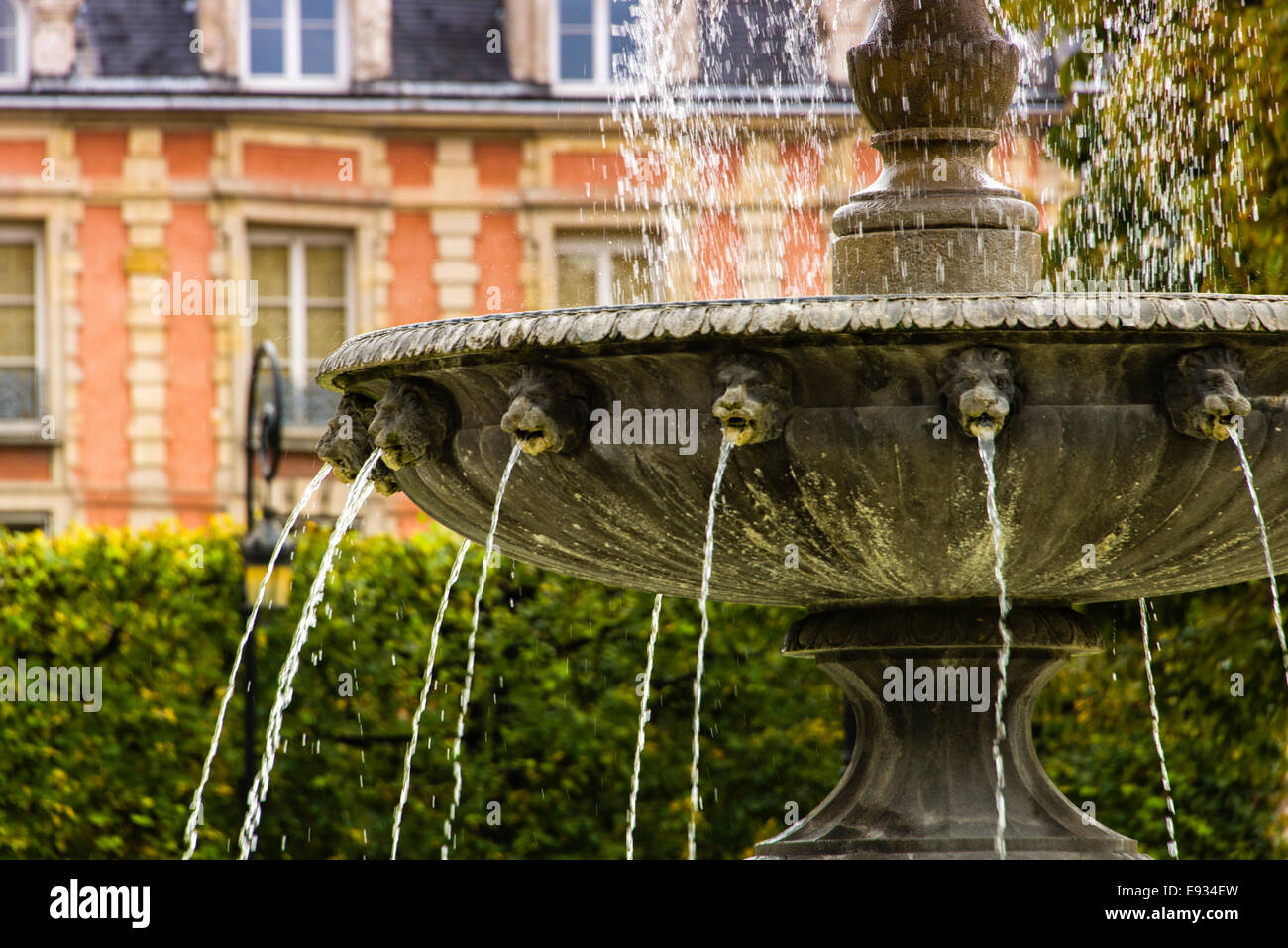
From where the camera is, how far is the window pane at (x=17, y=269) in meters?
21.9

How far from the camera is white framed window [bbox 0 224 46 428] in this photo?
848 inches

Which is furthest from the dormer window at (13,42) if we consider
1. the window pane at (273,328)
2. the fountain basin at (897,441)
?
the fountain basin at (897,441)

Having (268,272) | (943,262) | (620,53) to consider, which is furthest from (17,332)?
(943,262)

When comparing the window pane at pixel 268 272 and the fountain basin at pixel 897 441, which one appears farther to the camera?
the window pane at pixel 268 272

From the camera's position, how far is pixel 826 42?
67.5ft

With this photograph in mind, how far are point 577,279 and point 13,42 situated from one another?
7028 millimetres

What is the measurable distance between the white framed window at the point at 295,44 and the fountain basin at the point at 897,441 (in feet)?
61.3

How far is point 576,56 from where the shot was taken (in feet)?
73.6

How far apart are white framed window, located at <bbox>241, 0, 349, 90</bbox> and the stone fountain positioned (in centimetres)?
1815

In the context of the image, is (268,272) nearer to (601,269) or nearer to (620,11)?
(601,269)

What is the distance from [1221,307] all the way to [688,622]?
724cm

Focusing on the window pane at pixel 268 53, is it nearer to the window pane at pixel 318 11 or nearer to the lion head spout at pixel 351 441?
the window pane at pixel 318 11
